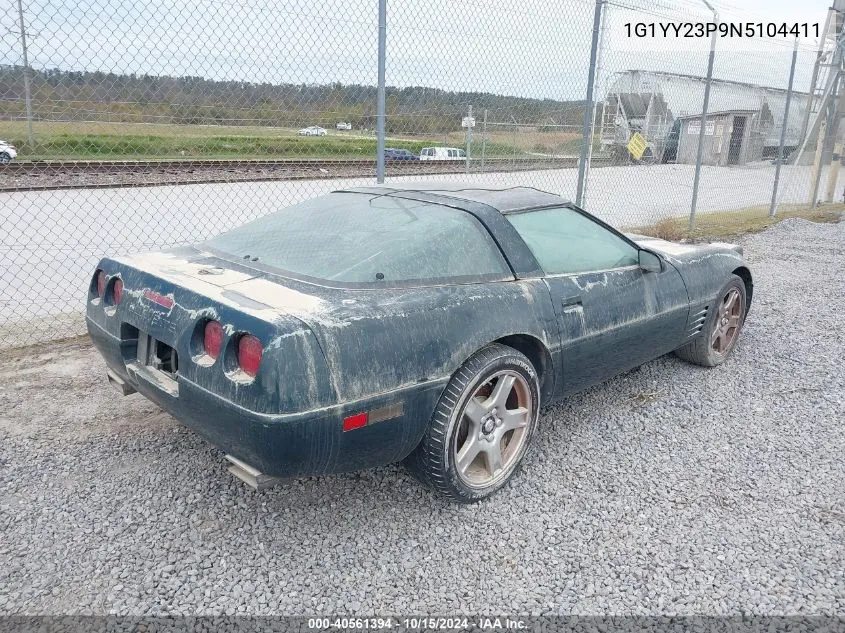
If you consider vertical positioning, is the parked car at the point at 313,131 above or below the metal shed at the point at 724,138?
below

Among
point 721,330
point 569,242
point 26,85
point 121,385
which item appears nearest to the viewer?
point 121,385

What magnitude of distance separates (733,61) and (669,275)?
7.80m

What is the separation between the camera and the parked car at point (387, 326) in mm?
2188

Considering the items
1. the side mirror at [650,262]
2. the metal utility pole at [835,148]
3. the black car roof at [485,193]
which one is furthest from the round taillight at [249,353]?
the metal utility pole at [835,148]

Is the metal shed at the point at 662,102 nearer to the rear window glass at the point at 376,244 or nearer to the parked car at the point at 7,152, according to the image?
the rear window glass at the point at 376,244

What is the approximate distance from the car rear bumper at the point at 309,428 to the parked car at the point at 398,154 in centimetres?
348

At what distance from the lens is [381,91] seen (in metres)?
5.17

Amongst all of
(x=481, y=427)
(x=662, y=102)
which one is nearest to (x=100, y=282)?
(x=481, y=427)

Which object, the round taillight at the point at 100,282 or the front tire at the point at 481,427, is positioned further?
the round taillight at the point at 100,282

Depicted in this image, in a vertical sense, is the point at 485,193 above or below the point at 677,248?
above

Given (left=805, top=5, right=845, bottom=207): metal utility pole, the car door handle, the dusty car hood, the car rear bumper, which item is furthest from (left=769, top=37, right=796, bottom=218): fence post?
the car rear bumper

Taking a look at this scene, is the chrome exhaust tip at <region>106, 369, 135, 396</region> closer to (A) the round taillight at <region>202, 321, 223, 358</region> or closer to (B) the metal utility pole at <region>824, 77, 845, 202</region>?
(A) the round taillight at <region>202, 321, 223, 358</region>

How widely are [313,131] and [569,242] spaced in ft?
8.91

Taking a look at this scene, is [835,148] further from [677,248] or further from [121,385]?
[121,385]
